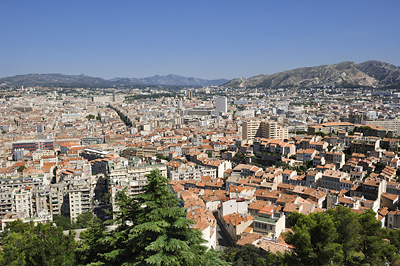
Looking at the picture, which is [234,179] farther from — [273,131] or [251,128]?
[251,128]

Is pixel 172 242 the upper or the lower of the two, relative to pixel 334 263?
upper

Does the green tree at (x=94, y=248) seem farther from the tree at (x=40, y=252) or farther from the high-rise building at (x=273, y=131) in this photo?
the high-rise building at (x=273, y=131)

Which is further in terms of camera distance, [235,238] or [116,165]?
[116,165]

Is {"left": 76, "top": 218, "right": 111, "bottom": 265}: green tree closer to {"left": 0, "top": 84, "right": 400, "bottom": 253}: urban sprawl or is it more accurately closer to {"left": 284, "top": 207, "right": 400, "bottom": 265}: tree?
{"left": 0, "top": 84, "right": 400, "bottom": 253}: urban sprawl

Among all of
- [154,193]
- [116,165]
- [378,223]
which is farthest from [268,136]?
[154,193]

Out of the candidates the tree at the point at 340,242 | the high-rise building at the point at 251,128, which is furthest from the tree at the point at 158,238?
the high-rise building at the point at 251,128

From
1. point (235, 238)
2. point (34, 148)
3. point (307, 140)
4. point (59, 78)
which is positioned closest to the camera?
point (235, 238)

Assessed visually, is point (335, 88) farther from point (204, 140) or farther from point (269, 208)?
point (269, 208)

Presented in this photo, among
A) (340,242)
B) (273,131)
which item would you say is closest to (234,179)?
(340,242)
